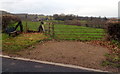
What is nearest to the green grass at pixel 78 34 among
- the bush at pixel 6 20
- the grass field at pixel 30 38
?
the grass field at pixel 30 38

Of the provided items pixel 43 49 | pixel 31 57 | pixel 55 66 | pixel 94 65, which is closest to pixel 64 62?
Answer: pixel 55 66

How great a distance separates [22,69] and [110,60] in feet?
11.2

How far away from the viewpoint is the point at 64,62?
559cm

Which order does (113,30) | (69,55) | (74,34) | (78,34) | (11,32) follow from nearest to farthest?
(69,55) → (113,30) → (11,32) → (74,34) → (78,34)

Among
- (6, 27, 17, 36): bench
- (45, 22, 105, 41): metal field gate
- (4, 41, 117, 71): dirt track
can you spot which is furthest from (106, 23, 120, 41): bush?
(6, 27, 17, 36): bench

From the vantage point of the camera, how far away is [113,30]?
9609 millimetres

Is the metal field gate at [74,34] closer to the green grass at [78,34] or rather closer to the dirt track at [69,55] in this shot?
the green grass at [78,34]

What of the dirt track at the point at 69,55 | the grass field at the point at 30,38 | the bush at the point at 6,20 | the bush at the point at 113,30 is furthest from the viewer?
the bush at the point at 6,20

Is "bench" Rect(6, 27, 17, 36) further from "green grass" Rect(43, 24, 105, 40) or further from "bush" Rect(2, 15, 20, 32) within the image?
"green grass" Rect(43, 24, 105, 40)

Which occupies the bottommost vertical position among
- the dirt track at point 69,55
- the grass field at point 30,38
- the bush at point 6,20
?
the dirt track at point 69,55

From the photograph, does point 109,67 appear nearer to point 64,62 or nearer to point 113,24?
point 64,62

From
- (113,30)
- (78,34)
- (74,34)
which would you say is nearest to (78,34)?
(78,34)

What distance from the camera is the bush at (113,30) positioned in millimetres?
9470

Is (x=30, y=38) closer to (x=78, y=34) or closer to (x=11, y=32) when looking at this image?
(x=11, y=32)
